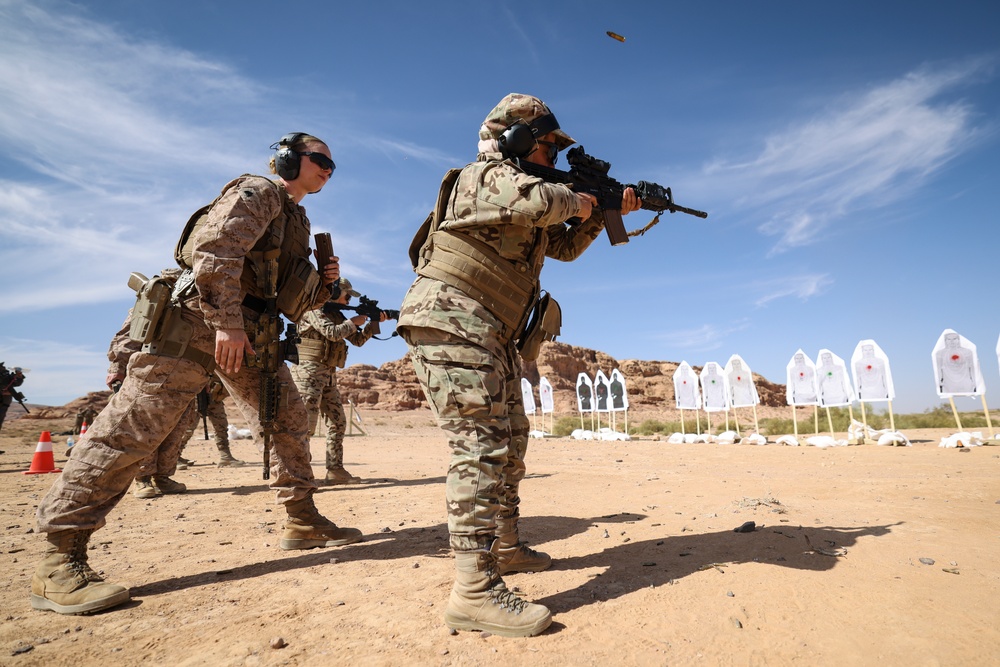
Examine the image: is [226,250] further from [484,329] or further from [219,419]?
[219,419]

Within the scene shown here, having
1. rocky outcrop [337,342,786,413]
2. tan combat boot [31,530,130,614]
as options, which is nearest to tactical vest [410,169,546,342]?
tan combat boot [31,530,130,614]

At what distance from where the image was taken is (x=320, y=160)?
3.48 metres

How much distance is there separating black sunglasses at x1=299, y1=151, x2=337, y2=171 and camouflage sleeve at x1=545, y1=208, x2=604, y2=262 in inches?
59.7

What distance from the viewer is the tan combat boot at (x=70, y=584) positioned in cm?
245

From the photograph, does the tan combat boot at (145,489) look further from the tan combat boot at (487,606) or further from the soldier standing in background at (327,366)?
the tan combat boot at (487,606)

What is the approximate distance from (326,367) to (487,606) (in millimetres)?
4784

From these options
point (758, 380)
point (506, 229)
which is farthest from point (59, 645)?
point (758, 380)

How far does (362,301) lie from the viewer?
6.84 metres

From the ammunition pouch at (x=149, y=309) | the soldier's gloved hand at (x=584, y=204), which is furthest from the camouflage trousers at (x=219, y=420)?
the soldier's gloved hand at (x=584, y=204)

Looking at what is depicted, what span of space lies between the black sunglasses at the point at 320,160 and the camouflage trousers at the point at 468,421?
1674mm

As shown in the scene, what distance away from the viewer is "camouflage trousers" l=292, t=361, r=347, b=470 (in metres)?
6.22

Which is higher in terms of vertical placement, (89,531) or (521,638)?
(89,531)

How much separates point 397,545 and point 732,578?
199 centimetres

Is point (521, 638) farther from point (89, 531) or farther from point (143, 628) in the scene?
point (89, 531)
